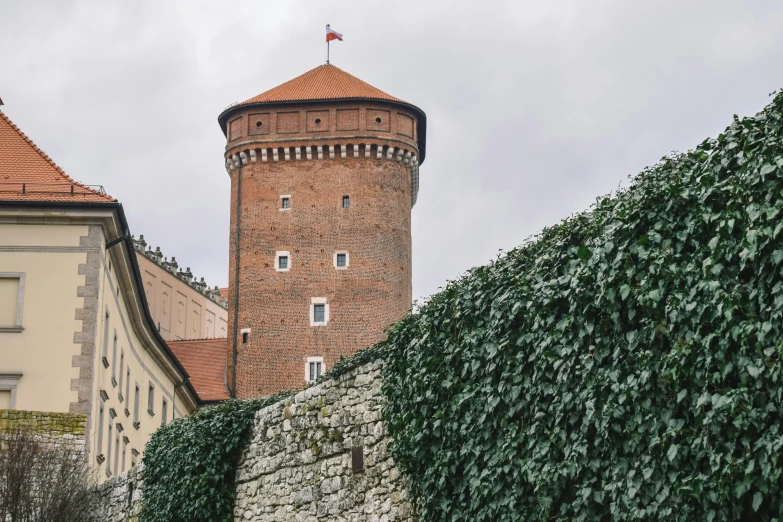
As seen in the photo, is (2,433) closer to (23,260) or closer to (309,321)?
(23,260)

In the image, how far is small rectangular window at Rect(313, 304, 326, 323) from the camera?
46875mm

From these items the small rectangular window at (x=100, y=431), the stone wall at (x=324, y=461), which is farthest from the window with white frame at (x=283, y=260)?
the stone wall at (x=324, y=461)

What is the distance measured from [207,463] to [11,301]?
452 inches

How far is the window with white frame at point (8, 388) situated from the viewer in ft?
76.7

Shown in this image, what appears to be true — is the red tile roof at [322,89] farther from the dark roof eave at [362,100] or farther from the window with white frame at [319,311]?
the window with white frame at [319,311]

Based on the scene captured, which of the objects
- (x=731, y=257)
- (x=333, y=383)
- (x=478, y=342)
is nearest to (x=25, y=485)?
(x=333, y=383)

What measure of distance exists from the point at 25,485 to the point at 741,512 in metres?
13.7

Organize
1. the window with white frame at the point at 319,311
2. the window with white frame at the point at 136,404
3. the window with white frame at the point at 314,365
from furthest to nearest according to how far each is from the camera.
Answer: the window with white frame at the point at 319,311
the window with white frame at the point at 314,365
the window with white frame at the point at 136,404

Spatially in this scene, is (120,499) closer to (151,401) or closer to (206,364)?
(151,401)

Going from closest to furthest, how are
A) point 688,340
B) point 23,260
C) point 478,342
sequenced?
1. point 688,340
2. point 478,342
3. point 23,260

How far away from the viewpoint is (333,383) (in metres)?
12.3

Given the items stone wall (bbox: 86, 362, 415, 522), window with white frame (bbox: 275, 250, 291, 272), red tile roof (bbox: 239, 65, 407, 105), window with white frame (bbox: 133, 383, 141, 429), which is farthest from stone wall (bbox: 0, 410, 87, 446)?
red tile roof (bbox: 239, 65, 407, 105)

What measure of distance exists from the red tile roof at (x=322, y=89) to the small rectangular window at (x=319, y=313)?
30.3 feet

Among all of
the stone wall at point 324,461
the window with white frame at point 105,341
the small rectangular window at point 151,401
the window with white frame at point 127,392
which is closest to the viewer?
the stone wall at point 324,461
